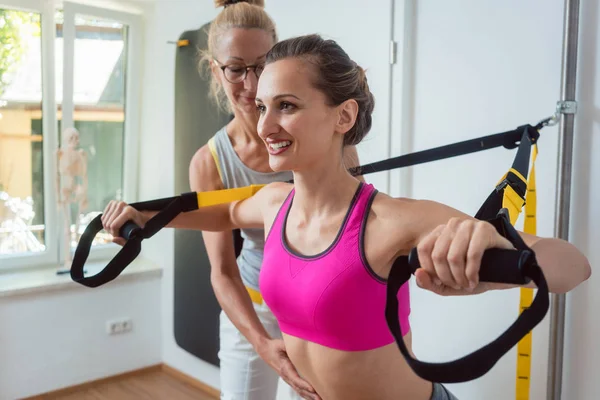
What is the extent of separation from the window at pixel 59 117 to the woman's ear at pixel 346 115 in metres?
2.55

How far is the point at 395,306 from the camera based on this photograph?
32.6 inches

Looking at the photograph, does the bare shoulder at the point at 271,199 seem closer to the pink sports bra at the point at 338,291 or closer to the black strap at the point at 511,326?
the pink sports bra at the point at 338,291

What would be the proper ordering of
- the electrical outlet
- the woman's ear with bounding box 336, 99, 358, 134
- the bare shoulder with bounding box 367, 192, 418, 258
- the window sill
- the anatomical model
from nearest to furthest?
the bare shoulder with bounding box 367, 192, 418, 258 → the woman's ear with bounding box 336, 99, 358, 134 → the window sill → the anatomical model → the electrical outlet

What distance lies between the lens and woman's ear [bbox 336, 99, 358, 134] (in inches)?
46.3

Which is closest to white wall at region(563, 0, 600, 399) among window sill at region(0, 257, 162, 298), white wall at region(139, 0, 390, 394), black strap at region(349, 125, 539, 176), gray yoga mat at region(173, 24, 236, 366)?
black strap at region(349, 125, 539, 176)

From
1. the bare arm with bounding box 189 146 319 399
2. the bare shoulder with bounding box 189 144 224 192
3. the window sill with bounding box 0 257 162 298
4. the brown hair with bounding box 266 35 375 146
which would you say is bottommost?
the window sill with bounding box 0 257 162 298

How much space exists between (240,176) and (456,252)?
1.05m

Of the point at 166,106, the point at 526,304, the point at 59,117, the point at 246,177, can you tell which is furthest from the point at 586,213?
the point at 59,117

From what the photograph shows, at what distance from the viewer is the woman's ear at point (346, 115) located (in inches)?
46.3

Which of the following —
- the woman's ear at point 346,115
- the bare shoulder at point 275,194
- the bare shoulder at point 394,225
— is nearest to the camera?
the bare shoulder at point 394,225

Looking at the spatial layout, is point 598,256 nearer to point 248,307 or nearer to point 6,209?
point 248,307

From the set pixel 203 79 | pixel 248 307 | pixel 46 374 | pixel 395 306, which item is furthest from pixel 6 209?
pixel 395 306

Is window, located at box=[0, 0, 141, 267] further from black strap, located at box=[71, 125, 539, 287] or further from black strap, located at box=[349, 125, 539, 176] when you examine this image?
black strap, located at box=[349, 125, 539, 176]

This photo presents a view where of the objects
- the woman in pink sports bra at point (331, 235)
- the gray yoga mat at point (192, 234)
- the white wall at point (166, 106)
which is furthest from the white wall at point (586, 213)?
the gray yoga mat at point (192, 234)
